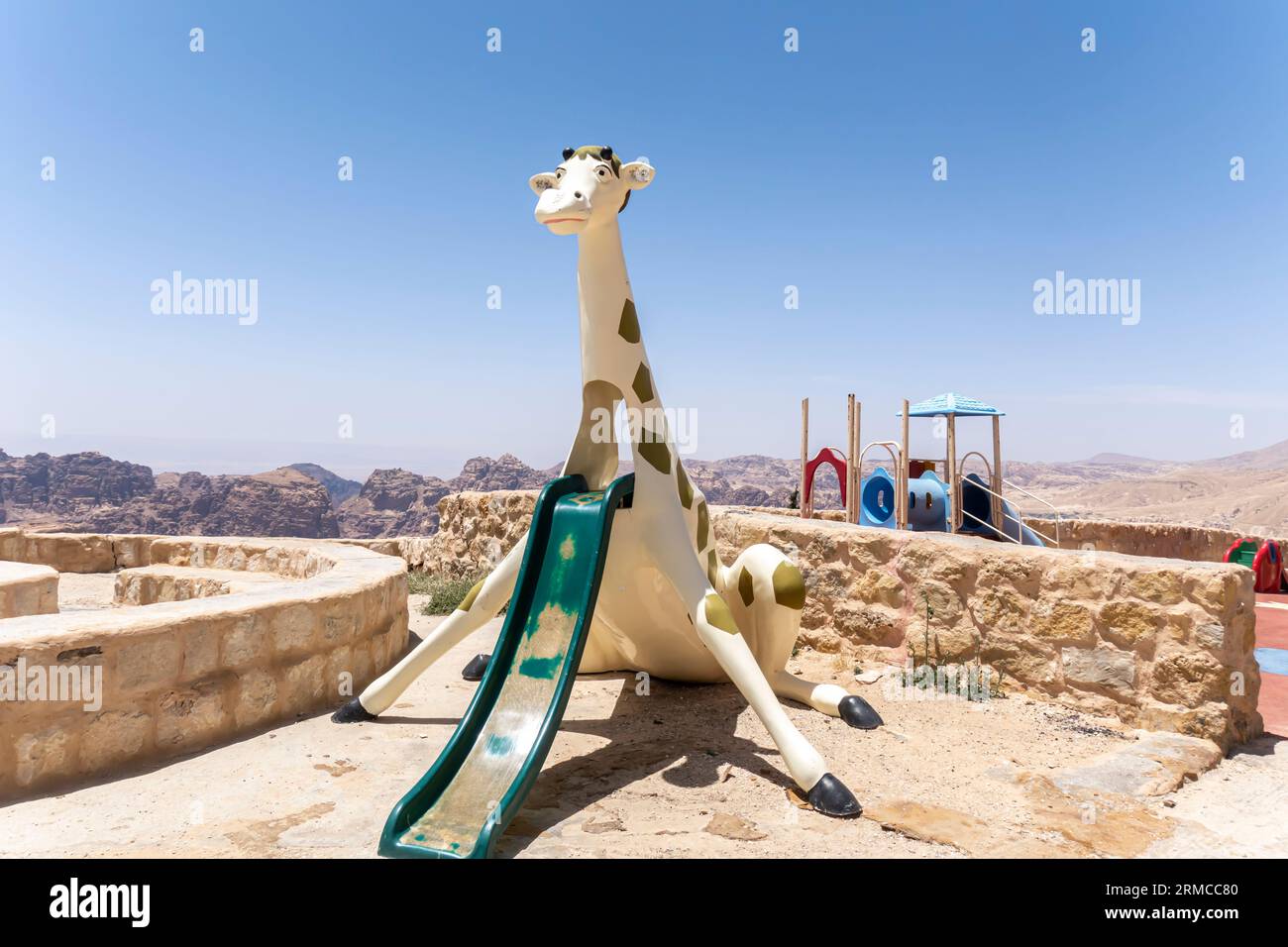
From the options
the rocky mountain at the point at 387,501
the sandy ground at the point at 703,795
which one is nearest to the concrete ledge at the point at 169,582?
the sandy ground at the point at 703,795

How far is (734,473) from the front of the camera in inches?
3853

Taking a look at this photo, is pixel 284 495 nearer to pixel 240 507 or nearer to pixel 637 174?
pixel 240 507

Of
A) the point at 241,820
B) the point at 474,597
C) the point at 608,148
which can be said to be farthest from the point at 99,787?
the point at 608,148

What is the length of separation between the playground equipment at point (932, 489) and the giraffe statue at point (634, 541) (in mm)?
4960

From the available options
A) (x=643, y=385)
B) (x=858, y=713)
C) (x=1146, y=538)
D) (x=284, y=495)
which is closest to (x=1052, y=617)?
(x=858, y=713)

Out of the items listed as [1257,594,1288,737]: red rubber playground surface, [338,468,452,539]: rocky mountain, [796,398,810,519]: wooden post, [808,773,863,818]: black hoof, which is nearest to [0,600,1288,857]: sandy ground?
[808,773,863,818]: black hoof

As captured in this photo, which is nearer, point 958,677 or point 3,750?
point 3,750

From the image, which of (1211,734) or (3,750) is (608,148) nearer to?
(3,750)

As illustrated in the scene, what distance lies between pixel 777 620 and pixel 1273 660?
5483 mm

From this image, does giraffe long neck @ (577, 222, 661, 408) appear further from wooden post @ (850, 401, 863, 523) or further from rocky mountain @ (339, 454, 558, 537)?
rocky mountain @ (339, 454, 558, 537)

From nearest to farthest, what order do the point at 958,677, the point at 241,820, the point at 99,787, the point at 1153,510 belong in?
the point at 241,820 < the point at 99,787 < the point at 958,677 < the point at 1153,510

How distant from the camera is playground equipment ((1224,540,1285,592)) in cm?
1101

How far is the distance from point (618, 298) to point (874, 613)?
3.00 metres
